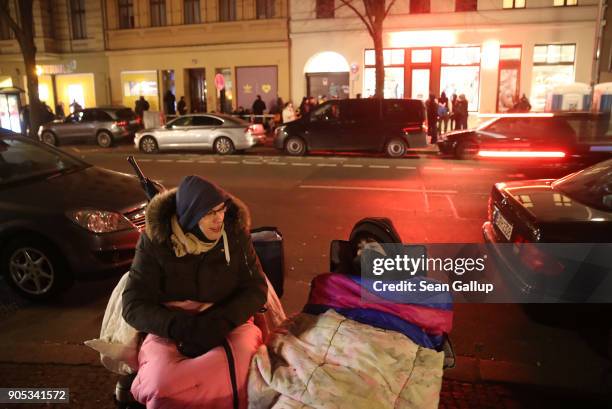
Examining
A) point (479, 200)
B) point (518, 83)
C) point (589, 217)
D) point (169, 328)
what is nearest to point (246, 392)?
point (169, 328)

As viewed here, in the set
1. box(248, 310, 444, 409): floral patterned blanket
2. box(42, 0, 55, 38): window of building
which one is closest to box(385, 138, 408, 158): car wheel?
box(248, 310, 444, 409): floral patterned blanket

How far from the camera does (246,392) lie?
2.42m

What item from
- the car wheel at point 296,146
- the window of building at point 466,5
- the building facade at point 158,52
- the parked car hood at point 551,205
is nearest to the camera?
the parked car hood at point 551,205

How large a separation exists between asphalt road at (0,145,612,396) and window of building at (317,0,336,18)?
27.9 ft

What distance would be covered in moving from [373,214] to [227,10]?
1980cm

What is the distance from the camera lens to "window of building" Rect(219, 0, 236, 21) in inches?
993

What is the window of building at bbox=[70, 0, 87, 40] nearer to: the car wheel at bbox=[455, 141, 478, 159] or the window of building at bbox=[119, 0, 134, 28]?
the window of building at bbox=[119, 0, 134, 28]

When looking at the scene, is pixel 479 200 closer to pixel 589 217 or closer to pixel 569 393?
pixel 589 217

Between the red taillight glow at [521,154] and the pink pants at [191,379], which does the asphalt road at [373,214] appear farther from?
the pink pants at [191,379]

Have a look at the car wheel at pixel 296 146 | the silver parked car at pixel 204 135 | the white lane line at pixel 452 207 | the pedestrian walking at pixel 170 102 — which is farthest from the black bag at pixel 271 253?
the pedestrian walking at pixel 170 102

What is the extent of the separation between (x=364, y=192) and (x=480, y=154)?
567cm

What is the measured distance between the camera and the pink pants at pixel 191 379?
2.38 m

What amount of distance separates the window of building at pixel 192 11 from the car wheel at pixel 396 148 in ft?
45.9

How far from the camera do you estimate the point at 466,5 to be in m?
21.9
